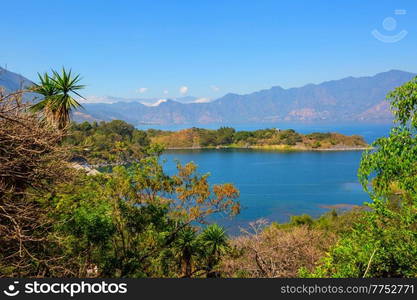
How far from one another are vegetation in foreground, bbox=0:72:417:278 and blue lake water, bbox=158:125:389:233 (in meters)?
16.0

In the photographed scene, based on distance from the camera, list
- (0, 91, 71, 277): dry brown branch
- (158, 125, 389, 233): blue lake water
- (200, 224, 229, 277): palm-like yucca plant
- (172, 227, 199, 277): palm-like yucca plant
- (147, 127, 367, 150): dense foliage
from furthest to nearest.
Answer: (147, 127, 367, 150): dense foliage, (158, 125, 389, 233): blue lake water, (200, 224, 229, 277): palm-like yucca plant, (172, 227, 199, 277): palm-like yucca plant, (0, 91, 71, 277): dry brown branch

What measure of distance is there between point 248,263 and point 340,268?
26.6 ft

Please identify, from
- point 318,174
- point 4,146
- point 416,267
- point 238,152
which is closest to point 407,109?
point 416,267

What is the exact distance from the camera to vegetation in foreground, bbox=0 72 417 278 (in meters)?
5.55

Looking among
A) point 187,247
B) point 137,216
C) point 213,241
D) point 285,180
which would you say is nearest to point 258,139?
point 285,180

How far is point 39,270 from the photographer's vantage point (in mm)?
7168

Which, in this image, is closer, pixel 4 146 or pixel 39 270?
pixel 4 146

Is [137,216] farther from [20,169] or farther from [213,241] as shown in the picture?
[20,169]

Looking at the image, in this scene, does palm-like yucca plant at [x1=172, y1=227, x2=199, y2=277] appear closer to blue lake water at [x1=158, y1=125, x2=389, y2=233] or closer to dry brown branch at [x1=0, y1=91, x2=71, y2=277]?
dry brown branch at [x1=0, y1=91, x2=71, y2=277]

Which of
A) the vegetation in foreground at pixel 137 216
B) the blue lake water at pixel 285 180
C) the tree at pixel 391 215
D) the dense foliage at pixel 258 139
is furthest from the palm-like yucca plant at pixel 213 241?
the dense foliage at pixel 258 139

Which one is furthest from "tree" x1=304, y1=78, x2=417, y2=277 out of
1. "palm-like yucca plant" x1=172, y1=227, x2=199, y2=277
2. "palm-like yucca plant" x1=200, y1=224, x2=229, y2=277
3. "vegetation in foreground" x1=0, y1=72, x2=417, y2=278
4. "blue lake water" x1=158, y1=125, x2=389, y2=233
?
"blue lake water" x1=158, y1=125, x2=389, y2=233

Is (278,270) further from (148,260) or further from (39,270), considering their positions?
(39,270)

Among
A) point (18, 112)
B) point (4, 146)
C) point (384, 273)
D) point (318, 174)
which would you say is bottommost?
point (318, 174)

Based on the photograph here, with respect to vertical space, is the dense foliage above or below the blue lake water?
above
